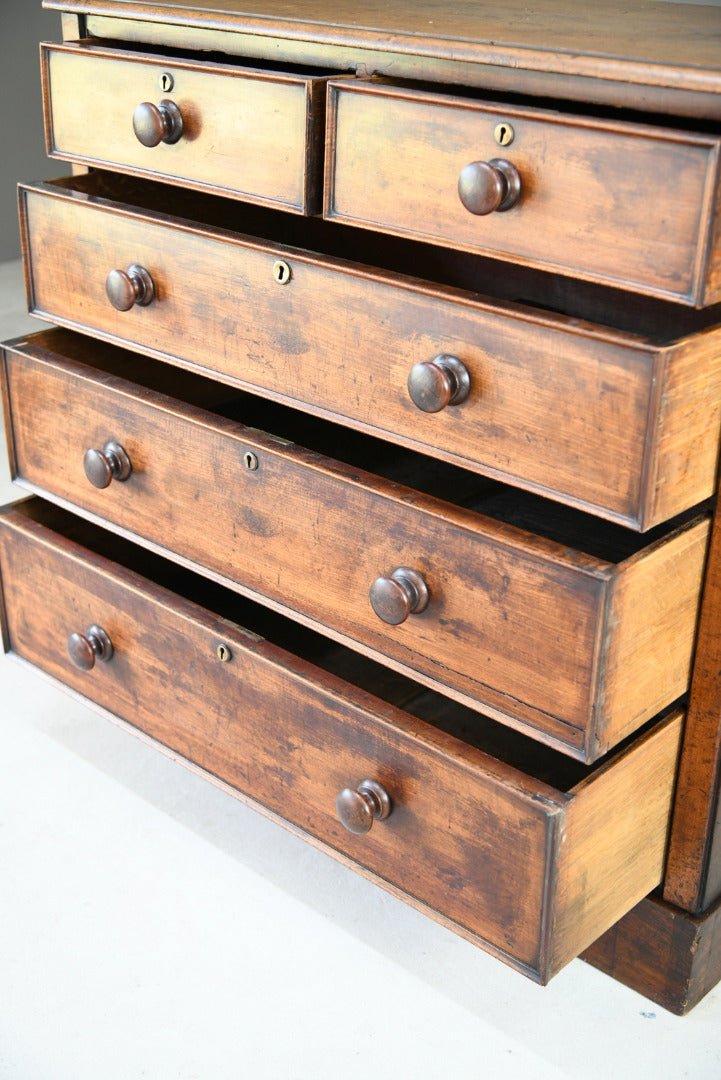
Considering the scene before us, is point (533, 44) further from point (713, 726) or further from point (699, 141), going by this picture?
point (713, 726)

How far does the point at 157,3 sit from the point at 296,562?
0.62 metres

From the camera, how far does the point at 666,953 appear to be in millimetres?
1306

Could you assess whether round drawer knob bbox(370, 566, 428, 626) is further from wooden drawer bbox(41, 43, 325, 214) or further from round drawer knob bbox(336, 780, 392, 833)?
wooden drawer bbox(41, 43, 325, 214)

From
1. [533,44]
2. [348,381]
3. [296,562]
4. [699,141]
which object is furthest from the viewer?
[296,562]

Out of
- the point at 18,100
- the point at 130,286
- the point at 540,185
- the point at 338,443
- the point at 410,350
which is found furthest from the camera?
the point at 18,100

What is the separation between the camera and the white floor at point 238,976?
→ 1.25 metres

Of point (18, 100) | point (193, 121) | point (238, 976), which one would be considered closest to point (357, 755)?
point (238, 976)

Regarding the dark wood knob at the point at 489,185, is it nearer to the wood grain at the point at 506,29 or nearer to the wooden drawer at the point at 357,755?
the wood grain at the point at 506,29

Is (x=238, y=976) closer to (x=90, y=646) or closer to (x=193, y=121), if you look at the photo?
(x=90, y=646)

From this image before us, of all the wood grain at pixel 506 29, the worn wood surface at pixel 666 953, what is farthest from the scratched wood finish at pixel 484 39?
the worn wood surface at pixel 666 953

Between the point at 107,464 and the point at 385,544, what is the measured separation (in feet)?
1.40

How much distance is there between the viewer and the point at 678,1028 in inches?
50.9

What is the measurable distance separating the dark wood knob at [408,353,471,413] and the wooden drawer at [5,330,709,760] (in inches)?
4.0

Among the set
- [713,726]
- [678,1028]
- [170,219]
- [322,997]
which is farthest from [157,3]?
[678,1028]
